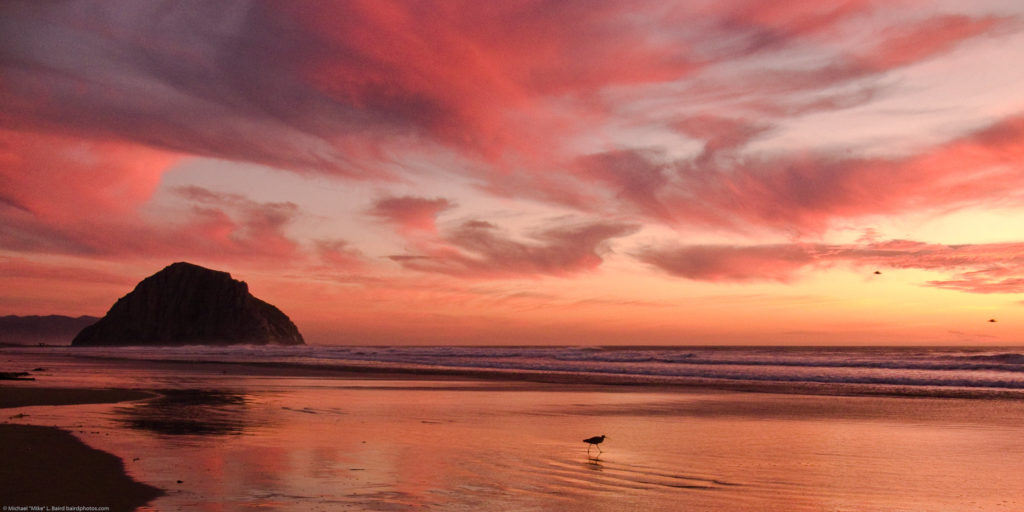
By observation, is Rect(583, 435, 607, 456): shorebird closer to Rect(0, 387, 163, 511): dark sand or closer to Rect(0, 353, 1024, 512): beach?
Rect(0, 353, 1024, 512): beach

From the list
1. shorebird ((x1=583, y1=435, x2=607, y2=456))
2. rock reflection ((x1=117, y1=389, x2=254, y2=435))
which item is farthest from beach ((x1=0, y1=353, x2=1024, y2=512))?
shorebird ((x1=583, y1=435, x2=607, y2=456))

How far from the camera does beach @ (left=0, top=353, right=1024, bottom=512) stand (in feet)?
36.0

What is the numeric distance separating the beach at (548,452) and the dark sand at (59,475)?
1.20ft

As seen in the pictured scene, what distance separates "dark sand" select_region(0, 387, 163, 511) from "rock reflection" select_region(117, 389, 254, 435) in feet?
8.05

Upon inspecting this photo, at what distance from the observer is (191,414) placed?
70.4 ft

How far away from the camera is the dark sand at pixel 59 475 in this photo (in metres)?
9.84

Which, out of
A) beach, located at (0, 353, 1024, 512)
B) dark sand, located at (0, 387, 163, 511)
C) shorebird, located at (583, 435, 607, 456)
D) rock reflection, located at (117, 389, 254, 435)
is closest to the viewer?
dark sand, located at (0, 387, 163, 511)

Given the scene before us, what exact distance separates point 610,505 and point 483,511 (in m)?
1.84

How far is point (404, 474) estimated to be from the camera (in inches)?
493

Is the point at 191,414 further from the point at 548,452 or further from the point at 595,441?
the point at 595,441

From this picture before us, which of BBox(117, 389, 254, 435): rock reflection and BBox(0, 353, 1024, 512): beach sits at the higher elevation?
BBox(117, 389, 254, 435): rock reflection

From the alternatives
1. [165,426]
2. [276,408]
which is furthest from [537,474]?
[276,408]

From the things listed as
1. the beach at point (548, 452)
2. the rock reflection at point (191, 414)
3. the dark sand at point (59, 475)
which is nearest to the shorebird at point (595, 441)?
the beach at point (548, 452)

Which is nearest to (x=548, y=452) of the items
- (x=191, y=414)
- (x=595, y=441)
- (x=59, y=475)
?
(x=595, y=441)
